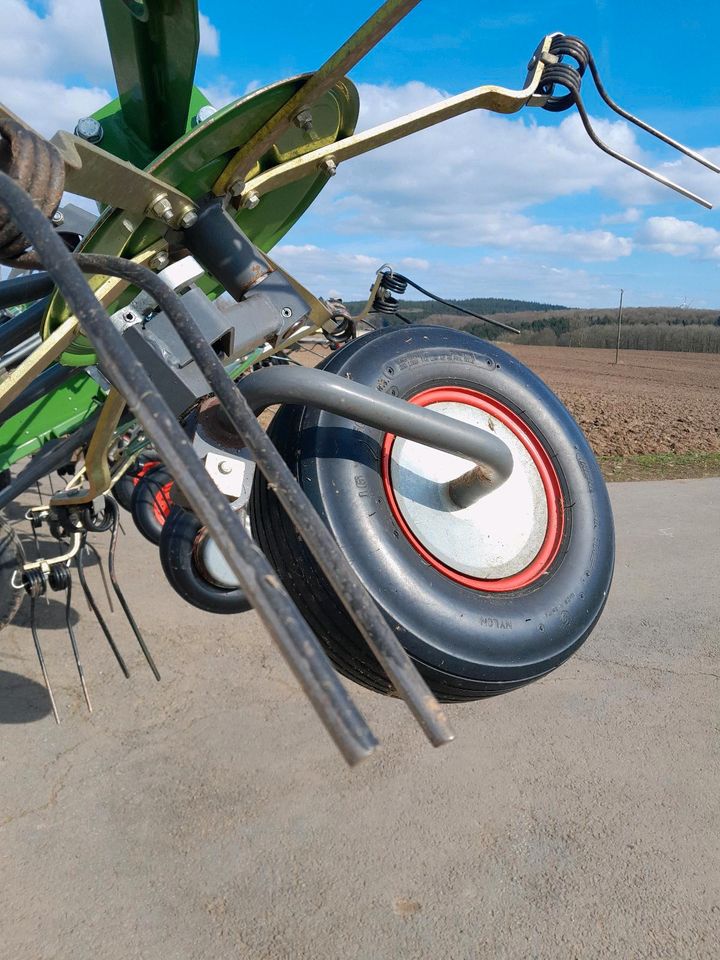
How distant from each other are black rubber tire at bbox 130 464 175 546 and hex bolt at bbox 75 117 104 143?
274 centimetres

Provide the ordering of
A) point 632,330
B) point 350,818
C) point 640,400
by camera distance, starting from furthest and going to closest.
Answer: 1. point 632,330
2. point 640,400
3. point 350,818

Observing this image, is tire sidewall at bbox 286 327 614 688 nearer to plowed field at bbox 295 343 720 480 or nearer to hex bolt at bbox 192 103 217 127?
hex bolt at bbox 192 103 217 127

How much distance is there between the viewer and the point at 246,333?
1.45 m

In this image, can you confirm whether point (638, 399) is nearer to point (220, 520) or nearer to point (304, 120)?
point (304, 120)

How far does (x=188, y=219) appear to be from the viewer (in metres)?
1.49

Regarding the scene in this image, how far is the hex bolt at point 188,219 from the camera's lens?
1.48m

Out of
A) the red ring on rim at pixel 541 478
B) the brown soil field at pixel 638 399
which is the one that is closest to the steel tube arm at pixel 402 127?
the red ring on rim at pixel 541 478

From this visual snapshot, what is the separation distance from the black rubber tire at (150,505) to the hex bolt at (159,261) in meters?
2.84

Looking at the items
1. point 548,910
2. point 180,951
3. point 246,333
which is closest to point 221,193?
point 246,333

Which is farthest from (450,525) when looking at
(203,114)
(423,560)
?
(203,114)

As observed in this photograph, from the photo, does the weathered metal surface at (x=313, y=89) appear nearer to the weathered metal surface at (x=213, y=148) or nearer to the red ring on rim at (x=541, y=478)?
the weathered metal surface at (x=213, y=148)

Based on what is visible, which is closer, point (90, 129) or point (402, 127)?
point (402, 127)

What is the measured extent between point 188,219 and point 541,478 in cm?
84

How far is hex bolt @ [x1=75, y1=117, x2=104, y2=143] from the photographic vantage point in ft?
5.59
